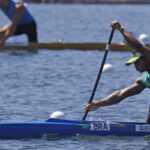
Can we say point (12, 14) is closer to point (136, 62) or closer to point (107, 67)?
point (107, 67)

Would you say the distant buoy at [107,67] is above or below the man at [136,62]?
below

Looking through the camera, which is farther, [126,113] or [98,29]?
[98,29]

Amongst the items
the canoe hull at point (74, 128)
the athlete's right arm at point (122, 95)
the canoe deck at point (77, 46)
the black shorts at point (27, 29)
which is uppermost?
the black shorts at point (27, 29)

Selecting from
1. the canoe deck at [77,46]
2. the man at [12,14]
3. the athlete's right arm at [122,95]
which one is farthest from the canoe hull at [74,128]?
the canoe deck at [77,46]

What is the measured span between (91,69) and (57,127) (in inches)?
404

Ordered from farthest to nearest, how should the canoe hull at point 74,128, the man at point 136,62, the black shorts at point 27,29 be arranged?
the black shorts at point 27,29, the canoe hull at point 74,128, the man at point 136,62

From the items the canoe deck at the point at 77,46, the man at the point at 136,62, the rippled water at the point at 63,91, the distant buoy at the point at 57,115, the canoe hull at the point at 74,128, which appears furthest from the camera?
the canoe deck at the point at 77,46

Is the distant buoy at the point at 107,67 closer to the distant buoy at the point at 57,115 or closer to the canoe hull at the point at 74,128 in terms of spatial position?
the distant buoy at the point at 57,115

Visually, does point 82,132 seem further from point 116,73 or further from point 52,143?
point 116,73

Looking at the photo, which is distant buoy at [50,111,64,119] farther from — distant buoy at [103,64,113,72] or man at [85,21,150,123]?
distant buoy at [103,64,113,72]

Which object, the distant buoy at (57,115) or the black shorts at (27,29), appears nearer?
the distant buoy at (57,115)

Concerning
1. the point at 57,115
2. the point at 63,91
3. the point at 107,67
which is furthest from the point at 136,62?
the point at 107,67

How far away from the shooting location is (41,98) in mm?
21078

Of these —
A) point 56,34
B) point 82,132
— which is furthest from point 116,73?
point 56,34
